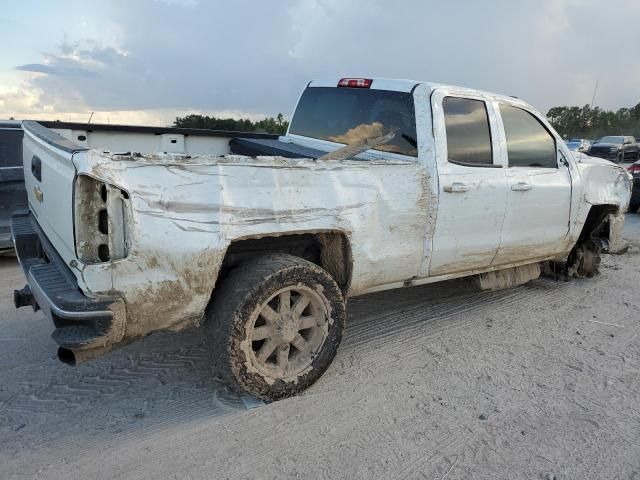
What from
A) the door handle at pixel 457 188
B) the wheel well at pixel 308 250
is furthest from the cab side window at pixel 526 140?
the wheel well at pixel 308 250

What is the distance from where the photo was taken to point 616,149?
2286 centimetres

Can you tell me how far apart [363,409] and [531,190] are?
2453 millimetres

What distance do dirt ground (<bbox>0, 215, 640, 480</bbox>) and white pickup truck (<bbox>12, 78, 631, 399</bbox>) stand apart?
1.28 feet

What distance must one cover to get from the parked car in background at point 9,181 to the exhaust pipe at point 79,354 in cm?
387

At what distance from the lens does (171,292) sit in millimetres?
2820

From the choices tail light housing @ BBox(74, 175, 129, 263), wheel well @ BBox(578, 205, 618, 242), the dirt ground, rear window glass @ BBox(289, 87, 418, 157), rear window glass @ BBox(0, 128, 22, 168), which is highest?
rear window glass @ BBox(289, 87, 418, 157)

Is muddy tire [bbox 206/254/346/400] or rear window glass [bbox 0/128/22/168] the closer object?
muddy tire [bbox 206/254/346/400]

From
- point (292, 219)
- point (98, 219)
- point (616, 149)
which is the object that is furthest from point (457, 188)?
point (616, 149)

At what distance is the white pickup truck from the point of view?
2670 millimetres

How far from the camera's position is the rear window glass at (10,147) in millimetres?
6039

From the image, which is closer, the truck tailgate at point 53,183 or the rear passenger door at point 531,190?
the truck tailgate at point 53,183

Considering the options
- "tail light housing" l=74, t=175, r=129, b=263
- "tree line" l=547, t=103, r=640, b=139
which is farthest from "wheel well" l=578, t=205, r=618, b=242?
"tree line" l=547, t=103, r=640, b=139

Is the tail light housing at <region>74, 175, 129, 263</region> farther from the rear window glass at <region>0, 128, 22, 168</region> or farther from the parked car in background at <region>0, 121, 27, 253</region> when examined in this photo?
the rear window glass at <region>0, 128, 22, 168</region>

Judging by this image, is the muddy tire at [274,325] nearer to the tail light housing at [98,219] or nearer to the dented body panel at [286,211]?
the dented body panel at [286,211]
